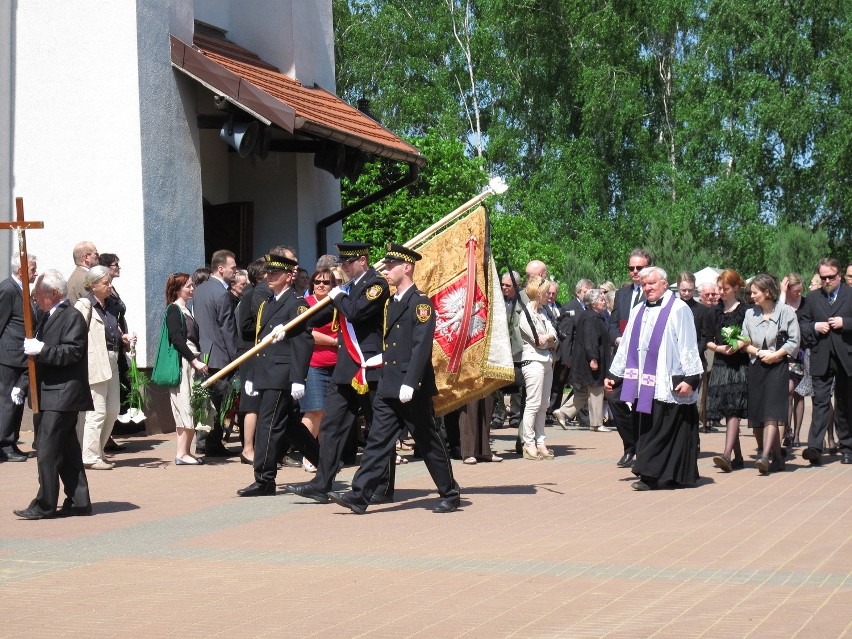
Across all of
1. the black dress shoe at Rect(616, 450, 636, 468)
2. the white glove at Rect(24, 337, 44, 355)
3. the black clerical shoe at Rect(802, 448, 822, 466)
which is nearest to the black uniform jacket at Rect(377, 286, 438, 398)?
the white glove at Rect(24, 337, 44, 355)

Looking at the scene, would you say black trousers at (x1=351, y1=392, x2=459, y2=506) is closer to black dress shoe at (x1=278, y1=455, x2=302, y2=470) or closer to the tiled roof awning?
black dress shoe at (x1=278, y1=455, x2=302, y2=470)

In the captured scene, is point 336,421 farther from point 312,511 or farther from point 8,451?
point 8,451

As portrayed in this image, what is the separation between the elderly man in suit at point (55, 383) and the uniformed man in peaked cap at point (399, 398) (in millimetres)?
1942

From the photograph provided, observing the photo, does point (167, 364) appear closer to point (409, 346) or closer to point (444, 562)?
point (409, 346)

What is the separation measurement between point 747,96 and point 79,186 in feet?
89.8

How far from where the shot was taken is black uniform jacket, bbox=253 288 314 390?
1090cm

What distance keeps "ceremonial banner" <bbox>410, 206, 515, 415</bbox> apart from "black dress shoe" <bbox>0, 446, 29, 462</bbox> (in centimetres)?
463

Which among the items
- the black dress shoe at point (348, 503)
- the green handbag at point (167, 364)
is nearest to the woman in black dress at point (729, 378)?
the black dress shoe at point (348, 503)

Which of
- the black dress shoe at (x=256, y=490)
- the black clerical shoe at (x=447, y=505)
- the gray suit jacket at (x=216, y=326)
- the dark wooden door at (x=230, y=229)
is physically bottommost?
the black clerical shoe at (x=447, y=505)

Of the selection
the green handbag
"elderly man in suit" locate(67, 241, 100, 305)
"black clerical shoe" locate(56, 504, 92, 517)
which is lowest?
"black clerical shoe" locate(56, 504, 92, 517)

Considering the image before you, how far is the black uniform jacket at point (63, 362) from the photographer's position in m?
9.57

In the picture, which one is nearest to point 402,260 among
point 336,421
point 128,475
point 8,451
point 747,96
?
point 336,421

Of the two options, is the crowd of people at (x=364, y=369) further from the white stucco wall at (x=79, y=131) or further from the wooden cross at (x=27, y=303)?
the white stucco wall at (x=79, y=131)

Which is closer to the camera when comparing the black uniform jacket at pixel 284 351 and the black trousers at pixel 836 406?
the black uniform jacket at pixel 284 351
